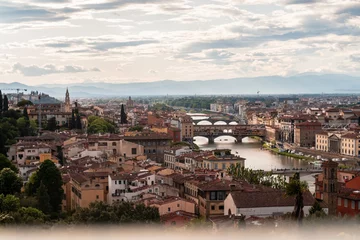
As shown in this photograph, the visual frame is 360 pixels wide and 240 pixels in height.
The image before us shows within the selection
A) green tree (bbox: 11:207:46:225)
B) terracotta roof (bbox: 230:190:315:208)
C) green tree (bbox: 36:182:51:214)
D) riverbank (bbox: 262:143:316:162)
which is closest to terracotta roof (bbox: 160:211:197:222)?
terracotta roof (bbox: 230:190:315:208)

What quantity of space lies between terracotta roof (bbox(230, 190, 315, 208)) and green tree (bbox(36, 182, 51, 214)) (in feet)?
7.84

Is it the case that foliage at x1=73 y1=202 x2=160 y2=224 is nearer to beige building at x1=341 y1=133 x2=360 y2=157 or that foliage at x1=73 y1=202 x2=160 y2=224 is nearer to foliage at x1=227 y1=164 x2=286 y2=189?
foliage at x1=227 y1=164 x2=286 y2=189

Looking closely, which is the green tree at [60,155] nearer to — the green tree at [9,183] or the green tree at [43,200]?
the green tree at [9,183]

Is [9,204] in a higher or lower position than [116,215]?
lower

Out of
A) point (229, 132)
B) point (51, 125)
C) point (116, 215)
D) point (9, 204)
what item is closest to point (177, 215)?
point (116, 215)

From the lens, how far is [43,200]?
312 inches

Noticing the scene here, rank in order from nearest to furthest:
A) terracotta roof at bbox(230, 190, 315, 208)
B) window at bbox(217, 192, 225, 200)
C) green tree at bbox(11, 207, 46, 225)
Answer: green tree at bbox(11, 207, 46, 225), terracotta roof at bbox(230, 190, 315, 208), window at bbox(217, 192, 225, 200)

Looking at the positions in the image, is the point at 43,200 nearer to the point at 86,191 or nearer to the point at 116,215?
the point at 86,191

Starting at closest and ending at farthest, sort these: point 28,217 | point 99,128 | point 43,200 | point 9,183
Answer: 1. point 28,217
2. point 43,200
3. point 9,183
4. point 99,128

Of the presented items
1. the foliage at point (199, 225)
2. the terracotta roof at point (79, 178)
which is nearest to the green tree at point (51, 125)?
the terracotta roof at point (79, 178)

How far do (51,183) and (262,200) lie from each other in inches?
124

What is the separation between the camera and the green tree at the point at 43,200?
310 inches

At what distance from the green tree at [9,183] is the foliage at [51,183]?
1.08ft

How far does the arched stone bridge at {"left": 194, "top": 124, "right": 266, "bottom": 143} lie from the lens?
29.6 m
